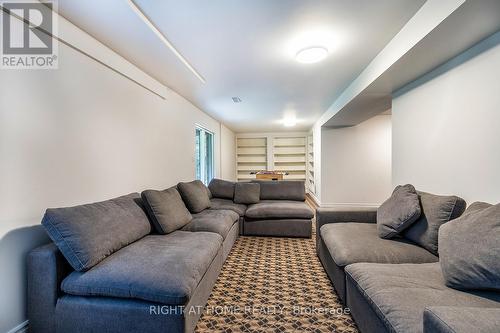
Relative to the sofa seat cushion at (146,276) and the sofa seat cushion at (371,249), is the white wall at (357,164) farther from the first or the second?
the sofa seat cushion at (146,276)

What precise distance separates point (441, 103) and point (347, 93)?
157 cm

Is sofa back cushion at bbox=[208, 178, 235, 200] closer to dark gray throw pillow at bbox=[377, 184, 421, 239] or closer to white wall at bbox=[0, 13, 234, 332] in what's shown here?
white wall at bbox=[0, 13, 234, 332]

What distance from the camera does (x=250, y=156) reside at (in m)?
9.06

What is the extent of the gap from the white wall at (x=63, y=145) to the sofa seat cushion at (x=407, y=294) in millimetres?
2189

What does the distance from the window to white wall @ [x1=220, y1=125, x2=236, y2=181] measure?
0.65m

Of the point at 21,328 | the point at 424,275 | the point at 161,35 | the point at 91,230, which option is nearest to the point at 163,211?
the point at 91,230

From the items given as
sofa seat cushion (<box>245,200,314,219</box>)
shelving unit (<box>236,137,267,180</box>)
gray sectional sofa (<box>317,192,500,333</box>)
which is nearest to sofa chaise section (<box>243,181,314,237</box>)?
sofa seat cushion (<box>245,200,314,219</box>)

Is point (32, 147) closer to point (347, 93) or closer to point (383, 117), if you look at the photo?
point (347, 93)

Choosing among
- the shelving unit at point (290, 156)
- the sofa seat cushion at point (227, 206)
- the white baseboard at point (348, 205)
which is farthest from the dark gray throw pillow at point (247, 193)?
the shelving unit at point (290, 156)

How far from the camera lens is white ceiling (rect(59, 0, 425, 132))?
168cm

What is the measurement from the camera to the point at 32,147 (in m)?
1.57

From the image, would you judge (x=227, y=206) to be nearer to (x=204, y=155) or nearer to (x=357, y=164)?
(x=204, y=155)

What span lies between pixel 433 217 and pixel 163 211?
2398mm

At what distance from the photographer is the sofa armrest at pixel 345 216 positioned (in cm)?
264
